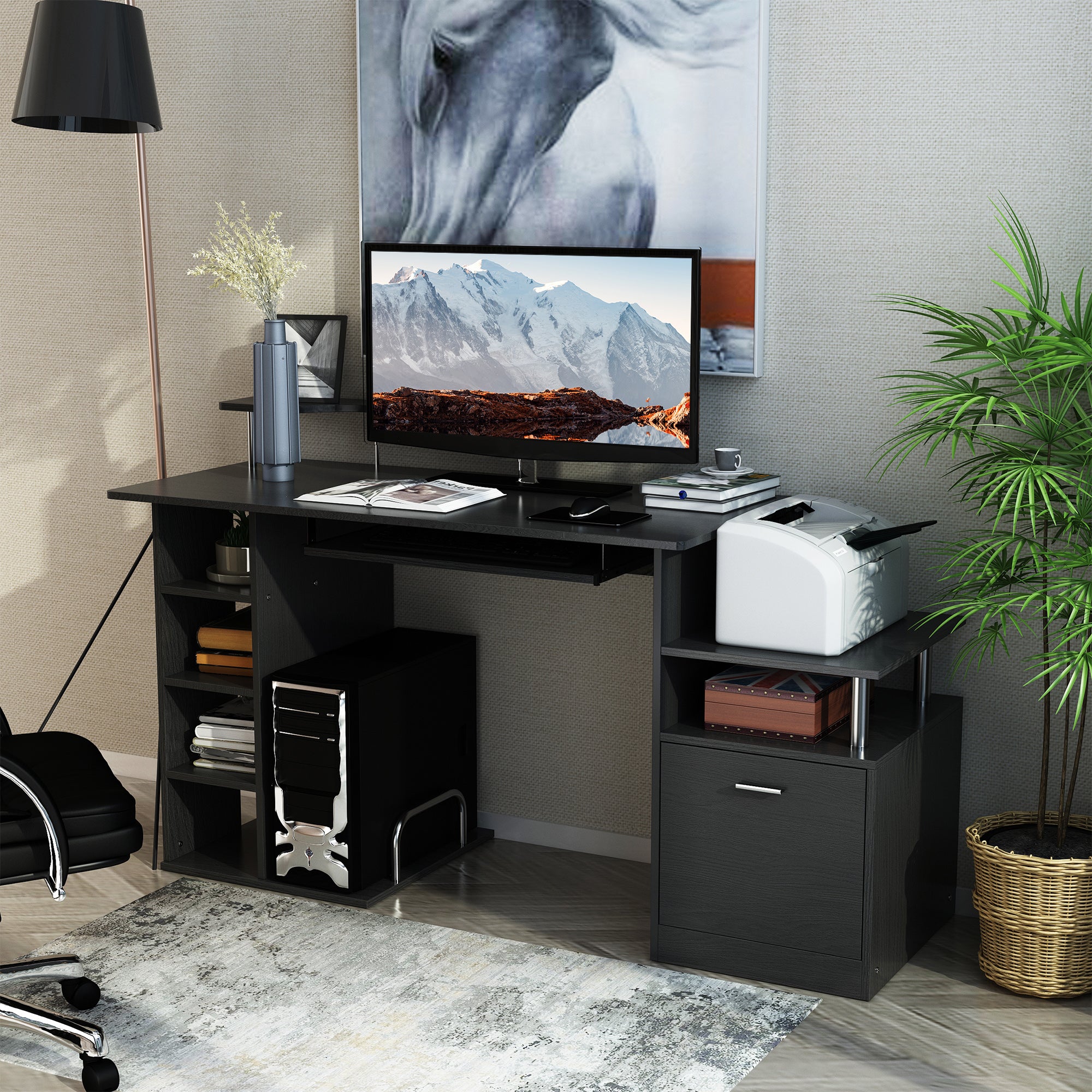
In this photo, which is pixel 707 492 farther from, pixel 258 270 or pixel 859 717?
pixel 258 270

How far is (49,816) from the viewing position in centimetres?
239

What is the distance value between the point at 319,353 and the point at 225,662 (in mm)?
816

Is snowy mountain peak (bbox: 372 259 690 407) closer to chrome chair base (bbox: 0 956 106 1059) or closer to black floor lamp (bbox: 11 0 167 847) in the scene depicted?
black floor lamp (bbox: 11 0 167 847)

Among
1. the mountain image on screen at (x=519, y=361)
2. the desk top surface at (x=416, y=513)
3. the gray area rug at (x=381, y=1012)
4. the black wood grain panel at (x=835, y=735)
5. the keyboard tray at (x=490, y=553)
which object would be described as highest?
the mountain image on screen at (x=519, y=361)

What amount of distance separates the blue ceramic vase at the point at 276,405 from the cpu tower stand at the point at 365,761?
48 cm

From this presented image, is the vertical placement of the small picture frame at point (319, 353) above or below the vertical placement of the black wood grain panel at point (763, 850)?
above

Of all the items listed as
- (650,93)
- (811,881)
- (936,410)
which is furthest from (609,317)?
(811,881)

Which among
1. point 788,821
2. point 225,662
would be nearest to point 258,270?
point 225,662

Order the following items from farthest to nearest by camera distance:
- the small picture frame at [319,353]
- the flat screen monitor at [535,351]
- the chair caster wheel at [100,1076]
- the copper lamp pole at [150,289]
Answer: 1. the copper lamp pole at [150,289]
2. the small picture frame at [319,353]
3. the flat screen monitor at [535,351]
4. the chair caster wheel at [100,1076]

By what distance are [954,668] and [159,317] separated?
2.29m

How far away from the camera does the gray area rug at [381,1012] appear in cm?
260

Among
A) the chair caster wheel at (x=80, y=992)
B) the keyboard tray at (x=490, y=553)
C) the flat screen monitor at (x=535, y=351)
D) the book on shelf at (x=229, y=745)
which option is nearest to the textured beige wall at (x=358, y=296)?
the flat screen monitor at (x=535, y=351)

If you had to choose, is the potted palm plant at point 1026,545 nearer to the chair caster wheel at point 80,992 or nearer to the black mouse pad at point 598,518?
the black mouse pad at point 598,518

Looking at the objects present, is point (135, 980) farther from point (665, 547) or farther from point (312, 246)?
point (312, 246)
